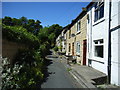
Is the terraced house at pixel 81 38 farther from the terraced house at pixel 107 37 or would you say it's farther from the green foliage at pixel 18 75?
the green foliage at pixel 18 75

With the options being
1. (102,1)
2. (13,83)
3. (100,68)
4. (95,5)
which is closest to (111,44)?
(100,68)

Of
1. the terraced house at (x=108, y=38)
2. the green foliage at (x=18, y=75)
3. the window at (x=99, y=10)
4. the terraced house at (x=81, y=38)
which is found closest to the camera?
the green foliage at (x=18, y=75)

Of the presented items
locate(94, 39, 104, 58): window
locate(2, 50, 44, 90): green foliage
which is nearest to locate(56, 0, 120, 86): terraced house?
locate(94, 39, 104, 58): window

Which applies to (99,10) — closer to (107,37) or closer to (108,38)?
(107,37)

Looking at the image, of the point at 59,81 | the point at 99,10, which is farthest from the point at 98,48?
the point at 59,81

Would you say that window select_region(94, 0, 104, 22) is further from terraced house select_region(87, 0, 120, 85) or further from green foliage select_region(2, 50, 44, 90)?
green foliage select_region(2, 50, 44, 90)

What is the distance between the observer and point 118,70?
19.7ft

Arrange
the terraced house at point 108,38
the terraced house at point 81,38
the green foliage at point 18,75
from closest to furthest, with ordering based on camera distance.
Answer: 1. the green foliage at point 18,75
2. the terraced house at point 108,38
3. the terraced house at point 81,38

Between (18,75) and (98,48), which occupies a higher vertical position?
(98,48)

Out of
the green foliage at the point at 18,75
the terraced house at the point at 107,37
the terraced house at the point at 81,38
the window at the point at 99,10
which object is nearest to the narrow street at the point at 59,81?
the green foliage at the point at 18,75

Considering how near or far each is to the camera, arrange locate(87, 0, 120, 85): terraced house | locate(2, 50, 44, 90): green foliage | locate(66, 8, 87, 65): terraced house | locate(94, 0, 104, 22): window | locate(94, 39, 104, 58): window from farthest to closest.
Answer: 1. locate(66, 8, 87, 65): terraced house
2. locate(94, 39, 104, 58): window
3. locate(94, 0, 104, 22): window
4. locate(87, 0, 120, 85): terraced house
5. locate(2, 50, 44, 90): green foliage

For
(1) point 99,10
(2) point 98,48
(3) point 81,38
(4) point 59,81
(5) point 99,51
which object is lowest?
(4) point 59,81

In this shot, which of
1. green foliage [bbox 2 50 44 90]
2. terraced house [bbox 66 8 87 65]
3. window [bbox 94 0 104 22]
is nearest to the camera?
green foliage [bbox 2 50 44 90]

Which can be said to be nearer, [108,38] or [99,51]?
[108,38]
